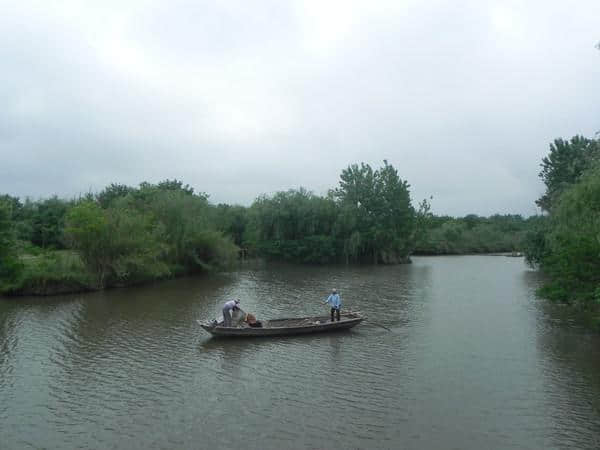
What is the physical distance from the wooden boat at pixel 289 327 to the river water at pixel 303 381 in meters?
0.49

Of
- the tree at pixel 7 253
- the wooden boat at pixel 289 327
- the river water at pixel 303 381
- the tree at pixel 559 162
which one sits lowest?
the river water at pixel 303 381

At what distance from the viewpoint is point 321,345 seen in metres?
23.0

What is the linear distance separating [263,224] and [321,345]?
5652 cm

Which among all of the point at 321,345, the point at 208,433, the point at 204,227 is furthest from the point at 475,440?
the point at 204,227

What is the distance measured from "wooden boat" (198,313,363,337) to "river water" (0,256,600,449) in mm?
490

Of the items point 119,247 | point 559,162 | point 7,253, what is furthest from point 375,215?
point 7,253

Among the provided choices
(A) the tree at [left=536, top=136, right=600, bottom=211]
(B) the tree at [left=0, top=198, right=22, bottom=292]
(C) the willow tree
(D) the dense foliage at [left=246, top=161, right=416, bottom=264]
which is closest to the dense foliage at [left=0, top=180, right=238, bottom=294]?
(B) the tree at [left=0, top=198, right=22, bottom=292]

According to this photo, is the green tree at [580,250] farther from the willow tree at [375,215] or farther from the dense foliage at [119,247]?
the willow tree at [375,215]

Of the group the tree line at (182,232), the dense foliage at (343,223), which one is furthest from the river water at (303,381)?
the dense foliage at (343,223)

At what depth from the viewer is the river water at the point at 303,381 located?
43.5ft

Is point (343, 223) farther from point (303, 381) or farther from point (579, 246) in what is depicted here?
point (303, 381)

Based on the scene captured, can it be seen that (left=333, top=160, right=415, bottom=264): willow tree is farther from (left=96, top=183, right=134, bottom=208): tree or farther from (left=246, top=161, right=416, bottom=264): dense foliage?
(left=96, top=183, right=134, bottom=208): tree

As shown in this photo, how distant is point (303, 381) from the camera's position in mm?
17734

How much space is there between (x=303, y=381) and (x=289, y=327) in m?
6.47
